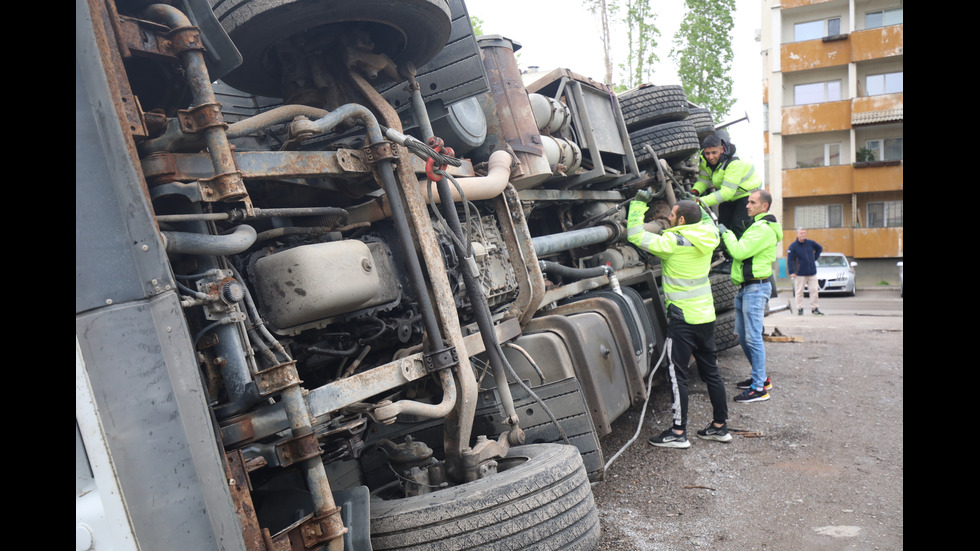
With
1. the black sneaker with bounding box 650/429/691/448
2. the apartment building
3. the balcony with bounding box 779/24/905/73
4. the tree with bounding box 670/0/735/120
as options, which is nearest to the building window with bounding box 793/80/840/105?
the apartment building

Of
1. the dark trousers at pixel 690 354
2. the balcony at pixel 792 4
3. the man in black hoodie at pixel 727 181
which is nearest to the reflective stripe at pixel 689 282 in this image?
the dark trousers at pixel 690 354

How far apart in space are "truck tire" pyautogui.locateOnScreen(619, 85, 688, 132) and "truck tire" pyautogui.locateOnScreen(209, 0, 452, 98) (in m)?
3.63

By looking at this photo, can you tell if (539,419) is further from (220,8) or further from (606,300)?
(220,8)

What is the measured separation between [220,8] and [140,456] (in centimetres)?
154

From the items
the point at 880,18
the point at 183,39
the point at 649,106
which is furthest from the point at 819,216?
the point at 183,39

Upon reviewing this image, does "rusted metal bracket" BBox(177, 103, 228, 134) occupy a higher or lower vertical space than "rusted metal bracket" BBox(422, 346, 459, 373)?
higher

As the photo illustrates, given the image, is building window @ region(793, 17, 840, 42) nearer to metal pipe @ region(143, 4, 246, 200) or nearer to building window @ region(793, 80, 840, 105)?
building window @ region(793, 80, 840, 105)

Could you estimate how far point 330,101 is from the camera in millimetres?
2766

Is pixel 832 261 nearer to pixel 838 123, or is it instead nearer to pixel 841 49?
pixel 838 123

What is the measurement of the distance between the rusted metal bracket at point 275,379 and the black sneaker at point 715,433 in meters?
3.33

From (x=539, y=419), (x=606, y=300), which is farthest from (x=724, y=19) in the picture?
(x=539, y=419)

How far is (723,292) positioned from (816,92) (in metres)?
22.8

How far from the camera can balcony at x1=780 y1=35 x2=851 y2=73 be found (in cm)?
2484
